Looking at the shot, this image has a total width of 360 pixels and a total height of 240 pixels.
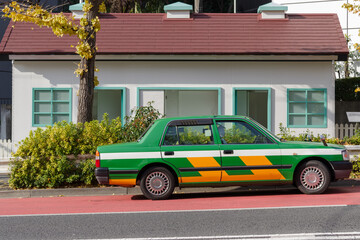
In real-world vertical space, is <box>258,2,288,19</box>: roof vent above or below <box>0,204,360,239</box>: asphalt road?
above

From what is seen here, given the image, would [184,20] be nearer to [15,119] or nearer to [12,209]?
[15,119]

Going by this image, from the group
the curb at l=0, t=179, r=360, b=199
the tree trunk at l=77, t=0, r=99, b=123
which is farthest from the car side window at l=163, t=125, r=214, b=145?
the tree trunk at l=77, t=0, r=99, b=123

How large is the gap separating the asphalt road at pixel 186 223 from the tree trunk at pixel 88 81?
5.23m

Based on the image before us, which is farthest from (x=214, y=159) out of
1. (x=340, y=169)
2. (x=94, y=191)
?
(x=94, y=191)

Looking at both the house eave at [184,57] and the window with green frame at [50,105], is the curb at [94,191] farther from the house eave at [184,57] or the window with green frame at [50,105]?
the house eave at [184,57]

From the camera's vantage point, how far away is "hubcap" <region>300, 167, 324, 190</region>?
10.5m

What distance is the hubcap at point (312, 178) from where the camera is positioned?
1048 cm

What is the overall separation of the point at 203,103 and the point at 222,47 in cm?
635

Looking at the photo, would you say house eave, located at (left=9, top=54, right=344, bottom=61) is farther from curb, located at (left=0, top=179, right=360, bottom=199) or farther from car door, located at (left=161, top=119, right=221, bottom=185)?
car door, located at (left=161, top=119, right=221, bottom=185)

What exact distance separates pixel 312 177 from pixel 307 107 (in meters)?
7.21

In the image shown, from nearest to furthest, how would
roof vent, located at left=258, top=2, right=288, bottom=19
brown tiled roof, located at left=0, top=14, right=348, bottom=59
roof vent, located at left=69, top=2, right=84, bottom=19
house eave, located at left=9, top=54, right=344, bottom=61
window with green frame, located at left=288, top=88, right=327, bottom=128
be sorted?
brown tiled roof, located at left=0, top=14, right=348, bottom=59 → house eave, located at left=9, top=54, right=344, bottom=61 → window with green frame, located at left=288, top=88, right=327, bottom=128 → roof vent, located at left=69, top=2, right=84, bottom=19 → roof vent, located at left=258, top=2, right=288, bottom=19

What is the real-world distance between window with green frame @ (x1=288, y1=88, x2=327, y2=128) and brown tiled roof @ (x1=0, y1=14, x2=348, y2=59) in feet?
4.52

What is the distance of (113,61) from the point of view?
57.5ft

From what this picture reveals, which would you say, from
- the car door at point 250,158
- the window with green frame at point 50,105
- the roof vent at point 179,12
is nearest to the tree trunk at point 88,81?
the window with green frame at point 50,105
